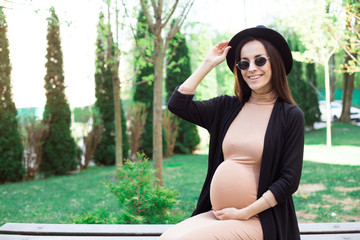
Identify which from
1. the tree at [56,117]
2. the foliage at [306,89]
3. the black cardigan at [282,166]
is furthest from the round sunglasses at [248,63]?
the foliage at [306,89]

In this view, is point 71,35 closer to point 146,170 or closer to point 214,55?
point 146,170

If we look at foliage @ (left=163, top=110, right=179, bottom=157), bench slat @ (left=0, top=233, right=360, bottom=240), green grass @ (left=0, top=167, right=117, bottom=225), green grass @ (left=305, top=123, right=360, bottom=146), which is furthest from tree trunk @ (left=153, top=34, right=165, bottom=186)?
green grass @ (left=305, top=123, right=360, bottom=146)

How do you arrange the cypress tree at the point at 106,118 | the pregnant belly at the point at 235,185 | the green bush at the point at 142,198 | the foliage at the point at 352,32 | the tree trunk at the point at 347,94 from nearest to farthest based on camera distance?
the pregnant belly at the point at 235,185, the green bush at the point at 142,198, the foliage at the point at 352,32, the cypress tree at the point at 106,118, the tree trunk at the point at 347,94

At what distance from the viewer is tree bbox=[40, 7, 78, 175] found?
31.0ft

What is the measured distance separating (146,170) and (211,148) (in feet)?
5.04

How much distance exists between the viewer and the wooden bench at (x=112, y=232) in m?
2.51

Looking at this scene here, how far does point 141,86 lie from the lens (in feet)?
39.9

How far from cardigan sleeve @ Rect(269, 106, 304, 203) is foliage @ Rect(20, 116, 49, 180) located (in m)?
8.16

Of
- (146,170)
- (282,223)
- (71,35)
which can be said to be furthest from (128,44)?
(282,223)

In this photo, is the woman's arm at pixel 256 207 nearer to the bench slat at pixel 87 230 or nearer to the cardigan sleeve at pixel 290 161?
the cardigan sleeve at pixel 290 161

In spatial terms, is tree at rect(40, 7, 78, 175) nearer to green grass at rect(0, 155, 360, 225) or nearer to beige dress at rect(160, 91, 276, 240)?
green grass at rect(0, 155, 360, 225)

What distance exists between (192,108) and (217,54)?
0.39 metres

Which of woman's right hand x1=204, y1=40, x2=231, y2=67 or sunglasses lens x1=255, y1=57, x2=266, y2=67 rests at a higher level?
woman's right hand x1=204, y1=40, x2=231, y2=67

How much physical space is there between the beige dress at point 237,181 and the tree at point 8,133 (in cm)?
751
